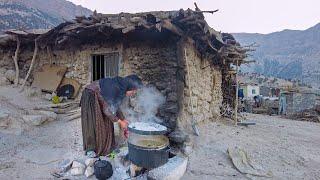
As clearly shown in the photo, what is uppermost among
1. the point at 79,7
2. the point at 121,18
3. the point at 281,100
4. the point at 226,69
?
the point at 79,7

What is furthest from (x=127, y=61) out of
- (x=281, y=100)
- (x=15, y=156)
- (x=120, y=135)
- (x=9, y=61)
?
(x=281, y=100)

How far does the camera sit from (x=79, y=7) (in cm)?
3403

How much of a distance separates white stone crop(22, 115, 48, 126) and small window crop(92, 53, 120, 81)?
1804 millimetres

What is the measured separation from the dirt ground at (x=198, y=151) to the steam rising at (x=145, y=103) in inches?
48.6

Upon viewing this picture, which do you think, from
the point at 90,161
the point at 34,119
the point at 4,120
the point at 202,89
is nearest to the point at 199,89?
the point at 202,89

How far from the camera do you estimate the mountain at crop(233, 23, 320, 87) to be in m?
43.1

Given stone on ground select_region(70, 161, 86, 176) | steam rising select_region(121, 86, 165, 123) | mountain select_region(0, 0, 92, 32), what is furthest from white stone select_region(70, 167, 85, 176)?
mountain select_region(0, 0, 92, 32)

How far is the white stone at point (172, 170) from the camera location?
5.25 metres

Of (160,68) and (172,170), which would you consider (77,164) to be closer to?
(172,170)

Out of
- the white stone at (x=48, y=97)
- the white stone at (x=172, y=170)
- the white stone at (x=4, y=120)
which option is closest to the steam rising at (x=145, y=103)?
the white stone at (x=172, y=170)

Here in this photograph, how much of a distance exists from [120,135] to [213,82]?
5.57 m

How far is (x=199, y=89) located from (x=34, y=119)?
437cm

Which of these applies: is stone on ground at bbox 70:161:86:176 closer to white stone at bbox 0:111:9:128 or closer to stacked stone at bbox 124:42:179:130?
stacked stone at bbox 124:42:179:130

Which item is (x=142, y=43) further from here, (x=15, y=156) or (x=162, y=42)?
(x=15, y=156)
